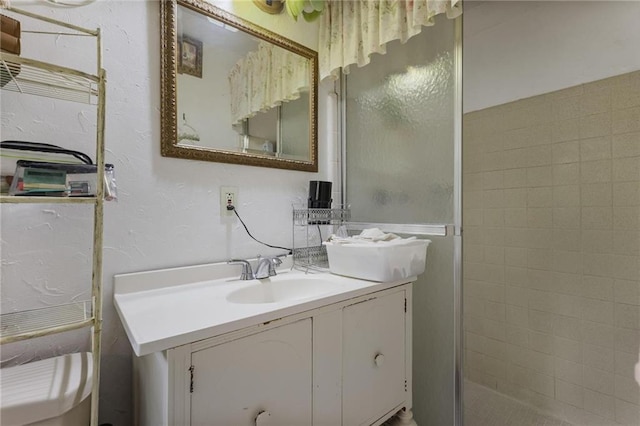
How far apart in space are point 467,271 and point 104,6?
230 cm

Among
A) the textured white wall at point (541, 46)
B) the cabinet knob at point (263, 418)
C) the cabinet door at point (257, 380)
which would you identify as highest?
the textured white wall at point (541, 46)

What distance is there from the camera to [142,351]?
61cm

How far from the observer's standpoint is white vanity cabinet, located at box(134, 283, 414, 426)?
0.69 meters

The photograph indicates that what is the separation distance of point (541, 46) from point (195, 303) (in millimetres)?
2222

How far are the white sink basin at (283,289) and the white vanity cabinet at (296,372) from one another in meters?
0.20

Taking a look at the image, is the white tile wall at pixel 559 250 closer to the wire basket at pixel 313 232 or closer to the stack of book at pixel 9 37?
the wire basket at pixel 313 232

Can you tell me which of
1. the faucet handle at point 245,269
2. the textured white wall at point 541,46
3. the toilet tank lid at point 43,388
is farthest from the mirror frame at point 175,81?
the textured white wall at point 541,46

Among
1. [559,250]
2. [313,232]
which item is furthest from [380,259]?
[559,250]

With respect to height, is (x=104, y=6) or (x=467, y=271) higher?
(x=104, y=6)

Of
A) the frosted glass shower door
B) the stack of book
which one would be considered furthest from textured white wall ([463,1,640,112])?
the stack of book

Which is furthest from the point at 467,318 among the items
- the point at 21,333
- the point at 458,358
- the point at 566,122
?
the point at 21,333

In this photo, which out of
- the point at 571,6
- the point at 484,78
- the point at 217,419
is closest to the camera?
the point at 217,419

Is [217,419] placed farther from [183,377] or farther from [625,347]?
[625,347]

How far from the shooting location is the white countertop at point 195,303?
67 centimetres
